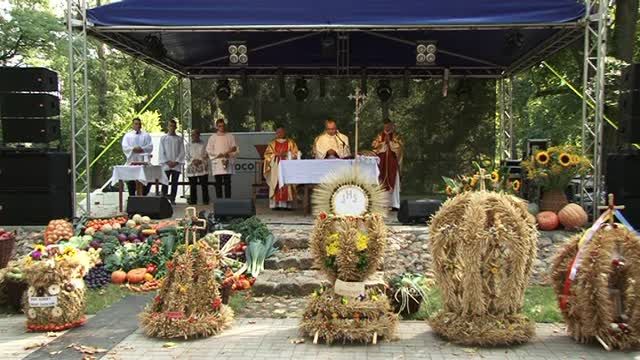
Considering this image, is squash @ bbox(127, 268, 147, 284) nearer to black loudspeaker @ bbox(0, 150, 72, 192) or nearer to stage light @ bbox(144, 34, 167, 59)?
black loudspeaker @ bbox(0, 150, 72, 192)

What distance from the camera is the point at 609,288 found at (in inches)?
200

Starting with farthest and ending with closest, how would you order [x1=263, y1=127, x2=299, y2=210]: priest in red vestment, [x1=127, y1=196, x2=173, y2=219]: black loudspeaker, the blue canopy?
[x1=263, y1=127, x2=299, y2=210]: priest in red vestment, [x1=127, y1=196, x2=173, y2=219]: black loudspeaker, the blue canopy

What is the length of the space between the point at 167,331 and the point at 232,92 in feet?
37.6

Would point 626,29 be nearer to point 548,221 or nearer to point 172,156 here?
point 548,221

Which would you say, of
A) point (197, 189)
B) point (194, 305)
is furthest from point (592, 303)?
point (197, 189)

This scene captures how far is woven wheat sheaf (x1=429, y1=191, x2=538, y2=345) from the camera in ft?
16.8

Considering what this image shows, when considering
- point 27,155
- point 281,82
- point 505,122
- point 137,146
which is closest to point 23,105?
point 27,155

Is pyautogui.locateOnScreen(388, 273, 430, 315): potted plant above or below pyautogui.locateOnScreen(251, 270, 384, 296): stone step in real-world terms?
above

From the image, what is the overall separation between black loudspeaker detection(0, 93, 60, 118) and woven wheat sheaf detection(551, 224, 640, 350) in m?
8.09

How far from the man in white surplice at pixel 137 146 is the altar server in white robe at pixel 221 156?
1.33 m

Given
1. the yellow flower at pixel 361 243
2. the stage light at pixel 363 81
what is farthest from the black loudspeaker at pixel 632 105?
the stage light at pixel 363 81

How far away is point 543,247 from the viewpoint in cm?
870

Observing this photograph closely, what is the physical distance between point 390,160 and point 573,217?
4.23 m

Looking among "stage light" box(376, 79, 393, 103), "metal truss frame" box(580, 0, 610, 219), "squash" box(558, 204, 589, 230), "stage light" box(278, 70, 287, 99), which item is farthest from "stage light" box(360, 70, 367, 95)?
"squash" box(558, 204, 589, 230)
